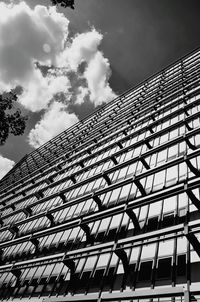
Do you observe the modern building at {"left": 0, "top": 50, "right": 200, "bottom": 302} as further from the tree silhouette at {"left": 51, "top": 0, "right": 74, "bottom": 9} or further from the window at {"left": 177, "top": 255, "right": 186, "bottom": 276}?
the tree silhouette at {"left": 51, "top": 0, "right": 74, "bottom": 9}

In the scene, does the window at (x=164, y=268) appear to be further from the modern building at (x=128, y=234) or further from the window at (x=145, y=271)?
the window at (x=145, y=271)

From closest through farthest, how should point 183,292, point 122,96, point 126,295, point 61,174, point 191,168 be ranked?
1. point 183,292
2. point 126,295
3. point 191,168
4. point 61,174
5. point 122,96

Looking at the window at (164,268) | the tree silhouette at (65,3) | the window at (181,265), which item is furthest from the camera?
the tree silhouette at (65,3)

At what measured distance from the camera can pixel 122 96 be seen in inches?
2194

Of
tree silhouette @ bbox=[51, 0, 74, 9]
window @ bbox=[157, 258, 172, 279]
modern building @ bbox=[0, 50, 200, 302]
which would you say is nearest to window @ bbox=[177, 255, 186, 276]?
modern building @ bbox=[0, 50, 200, 302]

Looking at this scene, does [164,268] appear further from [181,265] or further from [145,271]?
[145,271]

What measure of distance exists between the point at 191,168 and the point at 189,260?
6005 mm

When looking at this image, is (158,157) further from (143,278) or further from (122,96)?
(122,96)

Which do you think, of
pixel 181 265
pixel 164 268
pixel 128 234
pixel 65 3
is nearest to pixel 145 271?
pixel 164 268

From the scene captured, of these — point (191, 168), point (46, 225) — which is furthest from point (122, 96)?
point (191, 168)

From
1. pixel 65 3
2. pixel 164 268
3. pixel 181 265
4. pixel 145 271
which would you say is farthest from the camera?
pixel 65 3

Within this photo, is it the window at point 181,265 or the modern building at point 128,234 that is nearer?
the window at point 181,265

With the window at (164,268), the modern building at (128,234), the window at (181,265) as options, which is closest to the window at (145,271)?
the modern building at (128,234)

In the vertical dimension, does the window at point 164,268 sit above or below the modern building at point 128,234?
below
